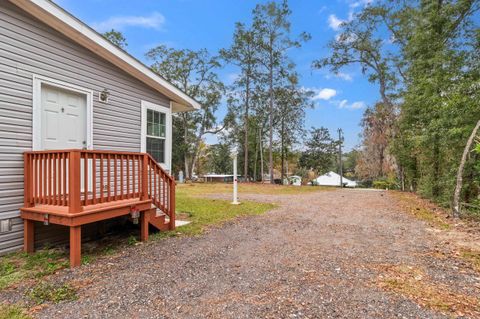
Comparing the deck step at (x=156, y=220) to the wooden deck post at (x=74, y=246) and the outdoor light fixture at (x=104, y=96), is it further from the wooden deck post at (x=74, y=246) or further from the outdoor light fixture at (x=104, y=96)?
Result: the outdoor light fixture at (x=104, y=96)

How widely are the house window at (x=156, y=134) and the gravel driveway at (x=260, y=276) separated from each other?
2.51 meters

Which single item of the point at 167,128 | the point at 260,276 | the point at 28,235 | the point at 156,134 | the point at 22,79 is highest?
the point at 22,79

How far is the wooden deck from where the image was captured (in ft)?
11.3

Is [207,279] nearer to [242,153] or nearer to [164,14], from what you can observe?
[164,14]

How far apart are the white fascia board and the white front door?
3.05ft

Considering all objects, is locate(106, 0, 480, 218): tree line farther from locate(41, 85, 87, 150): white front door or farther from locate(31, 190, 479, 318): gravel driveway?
locate(41, 85, 87, 150): white front door

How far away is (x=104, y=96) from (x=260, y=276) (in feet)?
14.2

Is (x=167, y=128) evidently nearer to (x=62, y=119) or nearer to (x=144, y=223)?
(x=62, y=119)

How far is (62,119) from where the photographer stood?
15.1 ft

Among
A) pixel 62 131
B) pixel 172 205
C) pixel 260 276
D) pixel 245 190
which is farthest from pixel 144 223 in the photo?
pixel 245 190

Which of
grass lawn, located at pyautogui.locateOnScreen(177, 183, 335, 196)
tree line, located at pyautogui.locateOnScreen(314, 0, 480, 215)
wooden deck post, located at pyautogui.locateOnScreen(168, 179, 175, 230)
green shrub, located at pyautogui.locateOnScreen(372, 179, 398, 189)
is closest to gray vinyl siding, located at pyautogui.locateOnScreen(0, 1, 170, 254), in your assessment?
wooden deck post, located at pyautogui.locateOnScreen(168, 179, 175, 230)

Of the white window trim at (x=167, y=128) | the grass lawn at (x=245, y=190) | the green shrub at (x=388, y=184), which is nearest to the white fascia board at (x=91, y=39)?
the white window trim at (x=167, y=128)

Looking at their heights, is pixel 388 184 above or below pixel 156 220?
below

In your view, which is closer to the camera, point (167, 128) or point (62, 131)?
point (62, 131)
